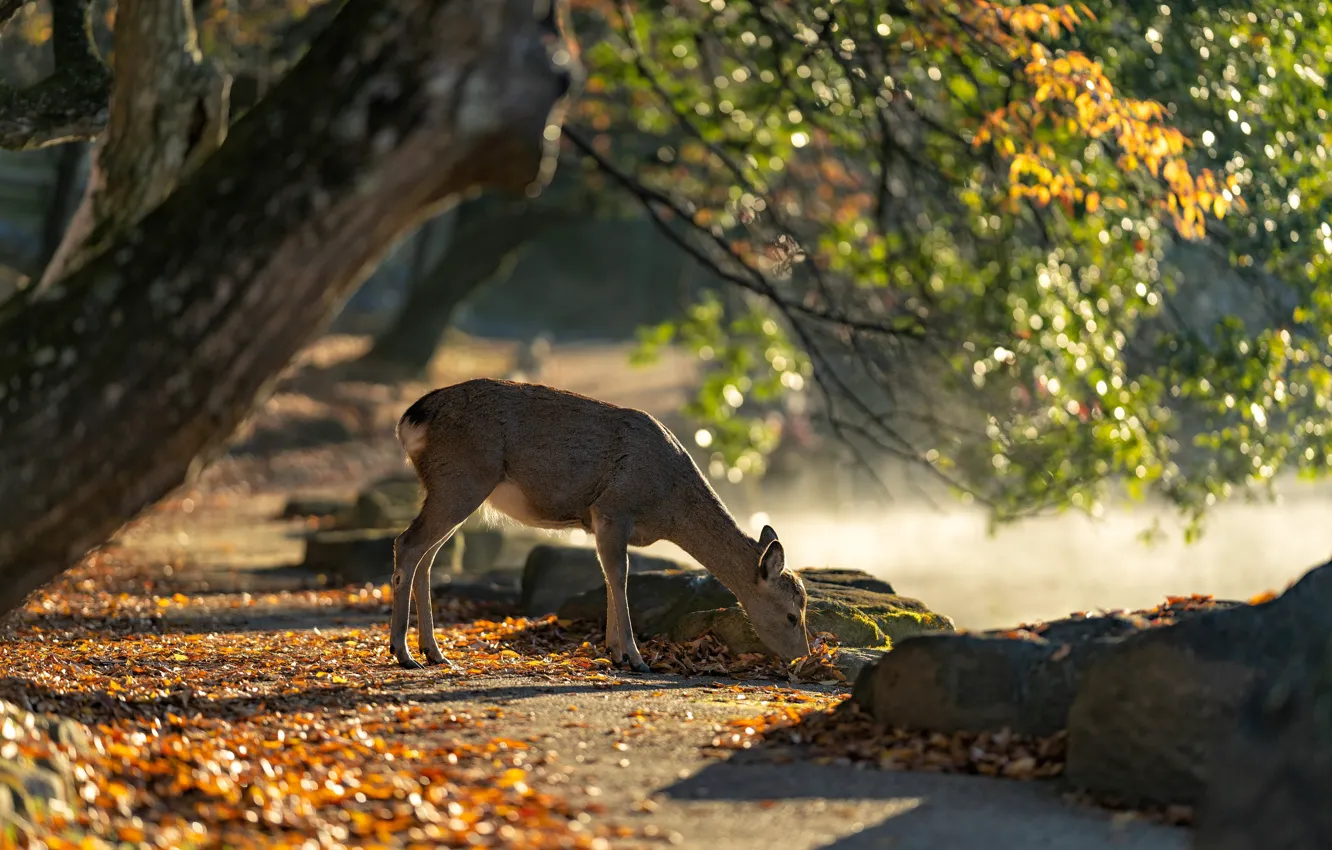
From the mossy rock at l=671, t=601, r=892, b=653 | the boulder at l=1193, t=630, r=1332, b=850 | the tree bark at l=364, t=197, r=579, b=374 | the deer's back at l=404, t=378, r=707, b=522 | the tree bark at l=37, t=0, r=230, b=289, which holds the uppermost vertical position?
the tree bark at l=364, t=197, r=579, b=374

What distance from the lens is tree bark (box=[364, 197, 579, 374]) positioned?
34844 mm

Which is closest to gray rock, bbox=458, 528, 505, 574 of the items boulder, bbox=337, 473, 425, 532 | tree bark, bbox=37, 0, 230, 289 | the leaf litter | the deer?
boulder, bbox=337, 473, 425, 532

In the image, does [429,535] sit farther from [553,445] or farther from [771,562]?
[771,562]

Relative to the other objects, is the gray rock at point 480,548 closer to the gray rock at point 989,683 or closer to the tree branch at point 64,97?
the tree branch at point 64,97

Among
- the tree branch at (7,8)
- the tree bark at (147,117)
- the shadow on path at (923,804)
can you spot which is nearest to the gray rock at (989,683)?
the shadow on path at (923,804)

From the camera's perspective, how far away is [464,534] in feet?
62.9

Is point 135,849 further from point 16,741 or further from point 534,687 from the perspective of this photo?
point 534,687

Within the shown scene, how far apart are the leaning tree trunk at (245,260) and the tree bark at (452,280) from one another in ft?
92.8

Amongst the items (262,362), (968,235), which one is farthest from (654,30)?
(262,362)

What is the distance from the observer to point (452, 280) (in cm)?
3538

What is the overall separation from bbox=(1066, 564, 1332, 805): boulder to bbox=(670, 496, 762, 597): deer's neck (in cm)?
434

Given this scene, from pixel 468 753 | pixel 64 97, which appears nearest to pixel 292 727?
pixel 468 753

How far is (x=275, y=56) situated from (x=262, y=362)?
17.2 metres

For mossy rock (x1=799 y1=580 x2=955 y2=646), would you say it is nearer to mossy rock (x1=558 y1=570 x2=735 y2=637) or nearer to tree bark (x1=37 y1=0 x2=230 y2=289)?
mossy rock (x1=558 y1=570 x2=735 y2=637)
